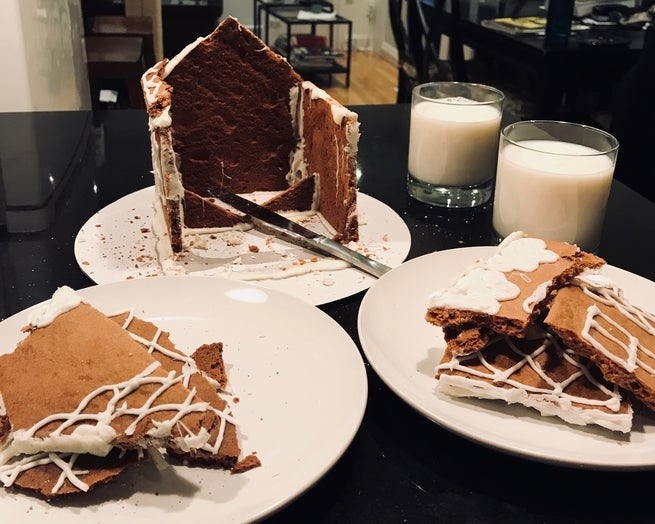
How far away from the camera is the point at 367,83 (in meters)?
5.41

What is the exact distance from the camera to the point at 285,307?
0.89 meters

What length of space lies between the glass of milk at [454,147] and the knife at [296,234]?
0.28 meters

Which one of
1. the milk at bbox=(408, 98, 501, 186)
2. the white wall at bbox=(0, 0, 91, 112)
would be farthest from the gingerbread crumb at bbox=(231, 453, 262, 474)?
the white wall at bbox=(0, 0, 91, 112)

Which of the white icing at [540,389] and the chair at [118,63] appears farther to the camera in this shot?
the chair at [118,63]

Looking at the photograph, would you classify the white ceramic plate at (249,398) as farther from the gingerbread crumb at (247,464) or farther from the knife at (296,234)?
the knife at (296,234)

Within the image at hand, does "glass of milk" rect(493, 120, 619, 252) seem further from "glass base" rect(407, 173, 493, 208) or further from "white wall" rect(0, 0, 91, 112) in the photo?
"white wall" rect(0, 0, 91, 112)

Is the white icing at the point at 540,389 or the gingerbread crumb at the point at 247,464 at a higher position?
the white icing at the point at 540,389

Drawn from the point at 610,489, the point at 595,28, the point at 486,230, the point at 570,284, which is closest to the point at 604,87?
the point at 595,28

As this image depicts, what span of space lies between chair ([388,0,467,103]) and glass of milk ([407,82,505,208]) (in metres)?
2.09

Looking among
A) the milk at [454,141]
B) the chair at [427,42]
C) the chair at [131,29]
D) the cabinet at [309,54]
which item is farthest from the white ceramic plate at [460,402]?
the cabinet at [309,54]

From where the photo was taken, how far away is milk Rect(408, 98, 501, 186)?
133 centimetres

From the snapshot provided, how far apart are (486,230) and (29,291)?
0.79 metres

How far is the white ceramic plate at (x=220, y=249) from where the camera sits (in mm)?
1067

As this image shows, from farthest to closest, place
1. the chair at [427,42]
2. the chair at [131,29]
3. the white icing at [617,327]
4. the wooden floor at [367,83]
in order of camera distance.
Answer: the wooden floor at [367,83], the chair at [131,29], the chair at [427,42], the white icing at [617,327]
